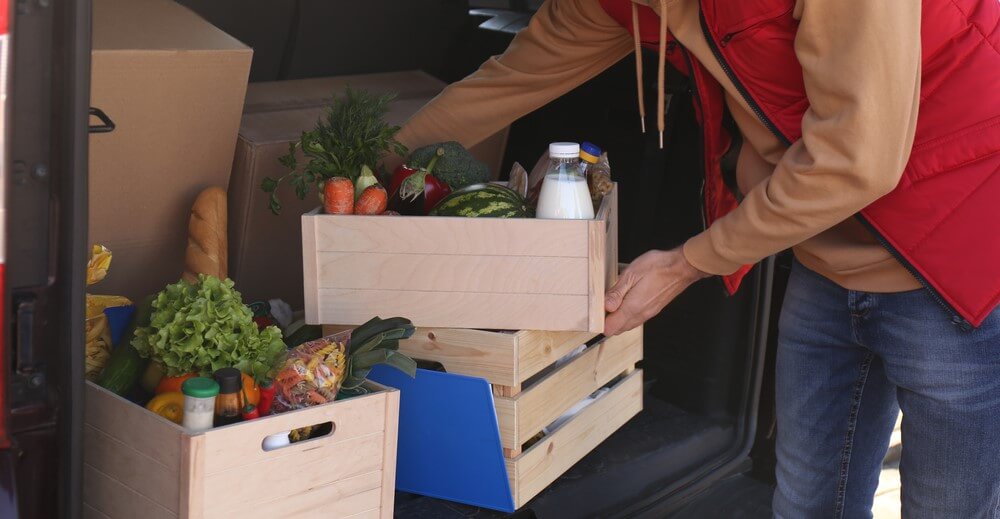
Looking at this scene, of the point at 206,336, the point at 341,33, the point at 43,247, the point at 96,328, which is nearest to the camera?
the point at 43,247

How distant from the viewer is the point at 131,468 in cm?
151

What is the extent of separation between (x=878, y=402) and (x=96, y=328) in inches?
54.6

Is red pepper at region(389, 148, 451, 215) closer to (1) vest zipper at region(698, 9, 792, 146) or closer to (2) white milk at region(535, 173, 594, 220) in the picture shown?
(2) white milk at region(535, 173, 594, 220)

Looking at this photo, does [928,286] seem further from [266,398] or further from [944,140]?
[266,398]

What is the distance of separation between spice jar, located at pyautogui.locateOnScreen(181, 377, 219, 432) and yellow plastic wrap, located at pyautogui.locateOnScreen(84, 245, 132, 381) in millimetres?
376

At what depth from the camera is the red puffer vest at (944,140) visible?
60.4 inches

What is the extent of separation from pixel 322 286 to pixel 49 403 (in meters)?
0.69

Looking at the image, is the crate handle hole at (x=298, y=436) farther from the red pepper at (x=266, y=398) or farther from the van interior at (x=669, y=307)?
the van interior at (x=669, y=307)

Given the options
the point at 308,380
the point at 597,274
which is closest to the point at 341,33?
the point at 597,274

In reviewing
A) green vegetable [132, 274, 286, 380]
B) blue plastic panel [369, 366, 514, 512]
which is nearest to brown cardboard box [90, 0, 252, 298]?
green vegetable [132, 274, 286, 380]

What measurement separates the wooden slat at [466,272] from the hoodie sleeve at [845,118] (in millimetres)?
345

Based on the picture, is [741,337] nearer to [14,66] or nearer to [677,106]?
[677,106]

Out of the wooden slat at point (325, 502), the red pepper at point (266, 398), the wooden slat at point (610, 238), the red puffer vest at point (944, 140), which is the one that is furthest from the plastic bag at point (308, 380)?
the red puffer vest at point (944, 140)

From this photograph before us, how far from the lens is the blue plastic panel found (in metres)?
1.87
